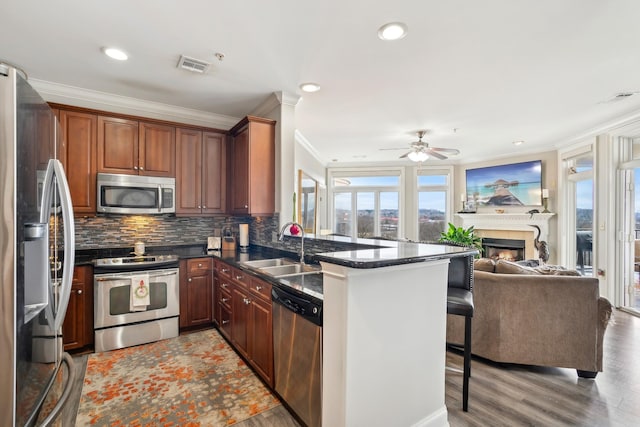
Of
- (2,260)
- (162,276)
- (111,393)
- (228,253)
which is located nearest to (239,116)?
(228,253)

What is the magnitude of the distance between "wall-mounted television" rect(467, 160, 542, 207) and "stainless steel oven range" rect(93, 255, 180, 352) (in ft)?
21.6

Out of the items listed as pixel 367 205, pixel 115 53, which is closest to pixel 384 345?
pixel 115 53

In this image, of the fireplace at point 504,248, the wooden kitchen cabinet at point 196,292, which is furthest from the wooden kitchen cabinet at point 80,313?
the fireplace at point 504,248

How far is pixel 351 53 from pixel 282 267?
1.96 meters

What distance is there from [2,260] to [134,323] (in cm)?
272

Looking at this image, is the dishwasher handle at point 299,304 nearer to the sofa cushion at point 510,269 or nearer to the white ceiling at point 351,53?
the white ceiling at point 351,53

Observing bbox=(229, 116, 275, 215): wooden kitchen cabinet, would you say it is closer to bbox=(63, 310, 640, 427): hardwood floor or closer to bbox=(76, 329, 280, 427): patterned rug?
bbox=(76, 329, 280, 427): patterned rug

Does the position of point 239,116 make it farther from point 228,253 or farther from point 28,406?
point 28,406

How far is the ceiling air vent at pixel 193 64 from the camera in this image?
105 inches

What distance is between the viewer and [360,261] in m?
1.47

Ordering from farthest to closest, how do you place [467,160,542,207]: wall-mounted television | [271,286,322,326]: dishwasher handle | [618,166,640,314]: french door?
[467,160,542,207]: wall-mounted television → [618,166,640,314]: french door → [271,286,322,326]: dishwasher handle

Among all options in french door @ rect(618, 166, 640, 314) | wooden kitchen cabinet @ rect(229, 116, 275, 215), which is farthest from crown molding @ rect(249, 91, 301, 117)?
french door @ rect(618, 166, 640, 314)

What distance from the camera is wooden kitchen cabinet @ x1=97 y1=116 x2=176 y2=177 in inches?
134

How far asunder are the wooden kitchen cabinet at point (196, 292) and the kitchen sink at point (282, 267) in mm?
889
